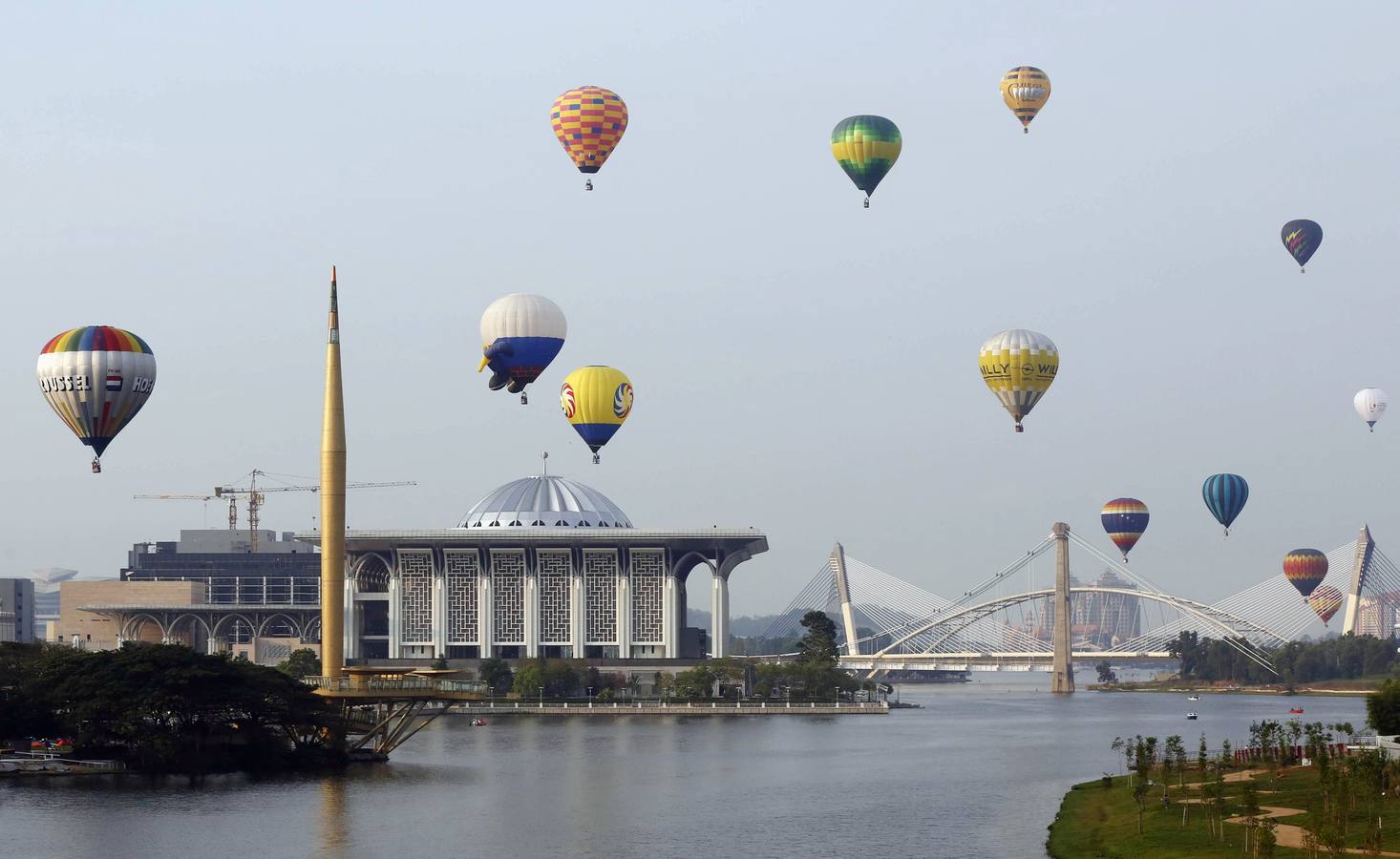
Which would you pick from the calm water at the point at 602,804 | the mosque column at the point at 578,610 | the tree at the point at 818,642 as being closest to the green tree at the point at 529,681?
the mosque column at the point at 578,610

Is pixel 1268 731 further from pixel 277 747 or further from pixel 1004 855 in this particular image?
pixel 277 747

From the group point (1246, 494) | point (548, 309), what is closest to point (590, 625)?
point (1246, 494)

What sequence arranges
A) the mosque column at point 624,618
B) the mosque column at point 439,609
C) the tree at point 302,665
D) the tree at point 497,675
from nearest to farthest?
the tree at point 302,665 → the tree at point 497,675 → the mosque column at point 624,618 → the mosque column at point 439,609

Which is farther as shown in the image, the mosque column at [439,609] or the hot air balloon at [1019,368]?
the mosque column at [439,609]

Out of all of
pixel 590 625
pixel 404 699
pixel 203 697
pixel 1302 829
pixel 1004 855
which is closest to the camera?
pixel 1302 829

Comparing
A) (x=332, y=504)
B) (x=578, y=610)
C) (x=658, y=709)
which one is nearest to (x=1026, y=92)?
(x=332, y=504)

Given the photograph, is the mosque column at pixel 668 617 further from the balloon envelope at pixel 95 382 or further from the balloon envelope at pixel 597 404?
the balloon envelope at pixel 95 382

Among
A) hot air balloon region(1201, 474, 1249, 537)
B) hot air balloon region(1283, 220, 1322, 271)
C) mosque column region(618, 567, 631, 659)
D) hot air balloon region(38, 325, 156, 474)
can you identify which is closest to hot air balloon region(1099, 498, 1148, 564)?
hot air balloon region(1201, 474, 1249, 537)

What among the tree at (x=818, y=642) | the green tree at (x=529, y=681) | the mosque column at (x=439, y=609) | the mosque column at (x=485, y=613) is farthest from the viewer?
the mosque column at (x=439, y=609)
